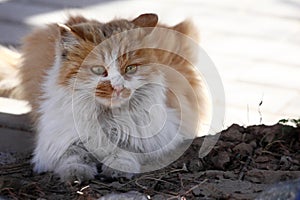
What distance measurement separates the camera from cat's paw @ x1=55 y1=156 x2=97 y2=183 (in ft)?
13.0

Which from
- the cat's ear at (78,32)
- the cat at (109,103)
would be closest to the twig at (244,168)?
the cat at (109,103)

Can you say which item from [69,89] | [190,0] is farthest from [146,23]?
[190,0]

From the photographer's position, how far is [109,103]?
391cm

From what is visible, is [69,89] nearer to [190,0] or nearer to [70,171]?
[70,171]

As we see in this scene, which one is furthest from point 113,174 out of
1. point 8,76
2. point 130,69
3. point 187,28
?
point 8,76

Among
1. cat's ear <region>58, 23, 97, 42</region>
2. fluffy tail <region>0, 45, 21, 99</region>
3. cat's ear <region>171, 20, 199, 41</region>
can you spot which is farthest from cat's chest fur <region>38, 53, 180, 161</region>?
fluffy tail <region>0, 45, 21, 99</region>

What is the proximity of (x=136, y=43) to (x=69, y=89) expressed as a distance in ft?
1.23

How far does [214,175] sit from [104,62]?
0.69 metres

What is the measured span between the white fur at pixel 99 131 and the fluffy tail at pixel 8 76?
114 cm

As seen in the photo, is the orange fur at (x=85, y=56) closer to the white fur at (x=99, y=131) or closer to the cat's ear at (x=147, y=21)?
the cat's ear at (x=147, y=21)

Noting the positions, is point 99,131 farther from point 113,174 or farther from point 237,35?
point 237,35

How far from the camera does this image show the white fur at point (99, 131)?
4016 mm

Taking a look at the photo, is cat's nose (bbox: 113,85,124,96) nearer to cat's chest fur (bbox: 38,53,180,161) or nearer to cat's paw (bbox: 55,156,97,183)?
cat's chest fur (bbox: 38,53,180,161)

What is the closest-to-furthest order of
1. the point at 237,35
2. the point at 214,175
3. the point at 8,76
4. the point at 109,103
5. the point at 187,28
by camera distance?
the point at 214,175 → the point at 109,103 → the point at 187,28 → the point at 8,76 → the point at 237,35
